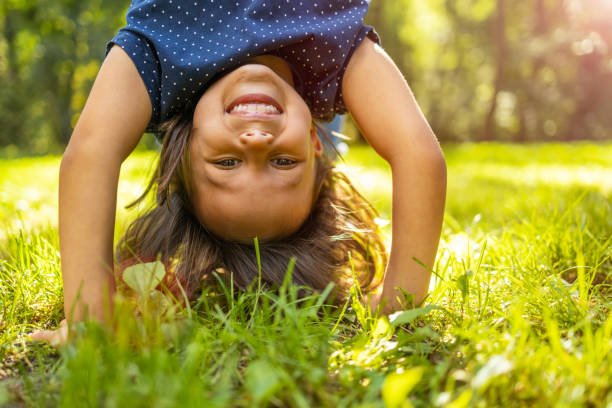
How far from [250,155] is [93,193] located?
0.50 m

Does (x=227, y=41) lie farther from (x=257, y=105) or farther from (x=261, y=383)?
(x=261, y=383)

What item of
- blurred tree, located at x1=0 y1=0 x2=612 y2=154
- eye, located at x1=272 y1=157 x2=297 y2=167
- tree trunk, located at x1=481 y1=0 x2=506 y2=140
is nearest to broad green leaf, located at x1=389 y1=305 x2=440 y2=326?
eye, located at x1=272 y1=157 x2=297 y2=167

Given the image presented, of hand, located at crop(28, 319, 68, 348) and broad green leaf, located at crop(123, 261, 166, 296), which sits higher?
broad green leaf, located at crop(123, 261, 166, 296)

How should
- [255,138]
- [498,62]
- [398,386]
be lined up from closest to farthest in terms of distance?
[398,386]
[255,138]
[498,62]

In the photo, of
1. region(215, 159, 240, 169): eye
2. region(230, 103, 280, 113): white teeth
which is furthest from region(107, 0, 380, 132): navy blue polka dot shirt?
region(215, 159, 240, 169): eye

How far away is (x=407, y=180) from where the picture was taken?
5.69 ft

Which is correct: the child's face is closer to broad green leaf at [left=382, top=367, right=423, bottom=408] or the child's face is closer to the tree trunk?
broad green leaf at [left=382, top=367, right=423, bottom=408]

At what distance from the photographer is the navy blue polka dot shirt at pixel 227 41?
1920 mm

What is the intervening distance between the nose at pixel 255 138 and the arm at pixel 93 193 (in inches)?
15.9

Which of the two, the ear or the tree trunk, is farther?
the tree trunk

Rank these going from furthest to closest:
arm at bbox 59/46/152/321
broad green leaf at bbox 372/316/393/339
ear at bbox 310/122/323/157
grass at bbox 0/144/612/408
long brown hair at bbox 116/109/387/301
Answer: ear at bbox 310/122/323/157
long brown hair at bbox 116/109/387/301
arm at bbox 59/46/152/321
broad green leaf at bbox 372/316/393/339
grass at bbox 0/144/612/408

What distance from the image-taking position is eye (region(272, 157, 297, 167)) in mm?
1796

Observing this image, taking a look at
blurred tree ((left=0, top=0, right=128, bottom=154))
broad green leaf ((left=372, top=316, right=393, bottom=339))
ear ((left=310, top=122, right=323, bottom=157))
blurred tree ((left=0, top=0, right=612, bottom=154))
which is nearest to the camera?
broad green leaf ((left=372, top=316, right=393, bottom=339))

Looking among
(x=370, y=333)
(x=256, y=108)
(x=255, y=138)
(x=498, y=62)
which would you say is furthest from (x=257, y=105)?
(x=498, y=62)
